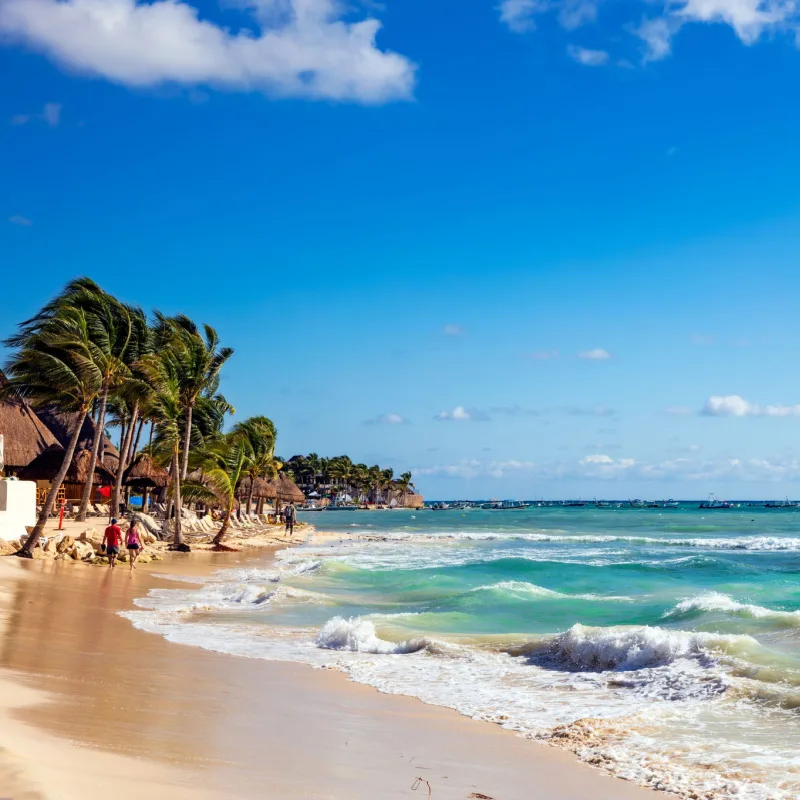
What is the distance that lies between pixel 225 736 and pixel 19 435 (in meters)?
31.9

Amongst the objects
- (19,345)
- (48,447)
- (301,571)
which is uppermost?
(19,345)

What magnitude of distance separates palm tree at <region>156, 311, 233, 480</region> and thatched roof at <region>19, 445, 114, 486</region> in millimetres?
3564

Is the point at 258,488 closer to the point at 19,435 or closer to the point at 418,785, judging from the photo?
the point at 19,435

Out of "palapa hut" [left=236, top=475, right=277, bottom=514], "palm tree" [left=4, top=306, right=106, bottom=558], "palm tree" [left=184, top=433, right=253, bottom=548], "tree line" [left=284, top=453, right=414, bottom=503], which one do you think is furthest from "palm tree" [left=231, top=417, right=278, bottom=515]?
"tree line" [left=284, top=453, right=414, bottom=503]

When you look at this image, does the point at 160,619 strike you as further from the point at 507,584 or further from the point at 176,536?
the point at 176,536

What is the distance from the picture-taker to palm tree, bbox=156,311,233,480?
29.2 meters

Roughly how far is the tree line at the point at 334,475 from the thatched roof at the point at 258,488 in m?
73.7

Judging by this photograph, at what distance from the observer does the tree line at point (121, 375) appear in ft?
70.3

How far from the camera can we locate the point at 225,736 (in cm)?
595

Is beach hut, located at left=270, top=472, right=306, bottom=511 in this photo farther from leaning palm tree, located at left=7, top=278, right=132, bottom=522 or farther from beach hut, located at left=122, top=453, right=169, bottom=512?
leaning palm tree, located at left=7, top=278, right=132, bottom=522

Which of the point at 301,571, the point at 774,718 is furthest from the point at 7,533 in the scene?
the point at 774,718

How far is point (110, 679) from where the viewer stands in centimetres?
756

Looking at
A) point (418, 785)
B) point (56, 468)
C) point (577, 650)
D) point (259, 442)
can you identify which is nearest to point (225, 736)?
point (418, 785)

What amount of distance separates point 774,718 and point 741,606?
698 centimetres
